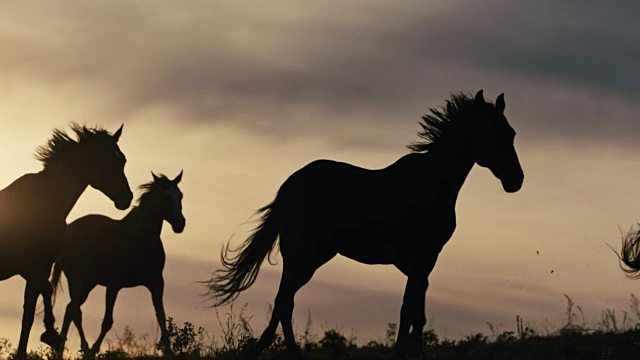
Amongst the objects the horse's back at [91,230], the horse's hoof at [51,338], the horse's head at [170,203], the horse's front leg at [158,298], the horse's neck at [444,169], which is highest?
the horse's head at [170,203]

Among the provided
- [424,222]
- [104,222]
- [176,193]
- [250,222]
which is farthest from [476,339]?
[104,222]

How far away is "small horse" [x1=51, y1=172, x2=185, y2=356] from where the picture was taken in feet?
60.4

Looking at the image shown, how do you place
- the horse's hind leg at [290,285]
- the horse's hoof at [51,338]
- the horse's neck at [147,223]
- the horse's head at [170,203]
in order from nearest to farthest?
the horse's hind leg at [290,285] → the horse's hoof at [51,338] → the horse's head at [170,203] → the horse's neck at [147,223]

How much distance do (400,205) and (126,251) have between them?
793cm

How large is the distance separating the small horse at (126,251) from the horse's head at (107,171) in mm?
4365

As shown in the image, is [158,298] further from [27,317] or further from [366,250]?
[366,250]

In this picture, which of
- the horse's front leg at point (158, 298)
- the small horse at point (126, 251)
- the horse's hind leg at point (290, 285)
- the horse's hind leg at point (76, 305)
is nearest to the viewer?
the horse's hind leg at point (290, 285)

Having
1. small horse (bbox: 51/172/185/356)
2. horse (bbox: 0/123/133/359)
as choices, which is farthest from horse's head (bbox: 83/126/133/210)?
small horse (bbox: 51/172/185/356)

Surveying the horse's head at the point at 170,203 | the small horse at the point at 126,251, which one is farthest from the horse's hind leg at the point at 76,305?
the horse's head at the point at 170,203

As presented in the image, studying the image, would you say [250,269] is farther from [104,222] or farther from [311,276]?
[104,222]

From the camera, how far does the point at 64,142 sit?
14203 millimetres

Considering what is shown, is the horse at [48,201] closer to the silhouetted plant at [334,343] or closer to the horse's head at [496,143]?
the silhouetted plant at [334,343]

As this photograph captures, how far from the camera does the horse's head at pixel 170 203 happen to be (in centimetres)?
1867

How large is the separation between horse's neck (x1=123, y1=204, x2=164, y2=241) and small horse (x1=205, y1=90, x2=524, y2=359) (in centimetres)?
637
